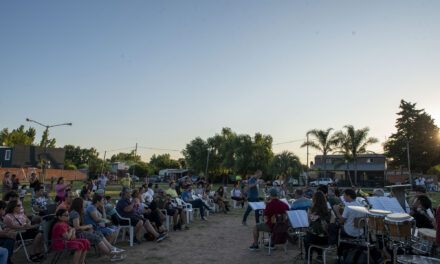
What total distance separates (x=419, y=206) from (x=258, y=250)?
3483 mm

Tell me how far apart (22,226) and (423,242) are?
6.95 meters

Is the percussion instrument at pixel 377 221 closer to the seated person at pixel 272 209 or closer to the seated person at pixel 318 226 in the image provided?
the seated person at pixel 318 226

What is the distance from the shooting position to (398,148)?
140 feet

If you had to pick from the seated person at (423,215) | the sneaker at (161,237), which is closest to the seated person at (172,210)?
the sneaker at (161,237)

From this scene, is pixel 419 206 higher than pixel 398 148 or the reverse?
the reverse

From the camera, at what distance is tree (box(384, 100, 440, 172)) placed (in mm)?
40969

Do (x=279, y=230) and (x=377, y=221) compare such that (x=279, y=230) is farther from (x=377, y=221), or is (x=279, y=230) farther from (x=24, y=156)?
(x=24, y=156)

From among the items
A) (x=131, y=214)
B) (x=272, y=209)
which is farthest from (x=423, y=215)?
(x=131, y=214)

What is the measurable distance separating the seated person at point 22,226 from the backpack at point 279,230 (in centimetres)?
480

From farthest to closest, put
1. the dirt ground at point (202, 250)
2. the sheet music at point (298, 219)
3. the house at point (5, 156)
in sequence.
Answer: the house at point (5, 156) < the dirt ground at point (202, 250) < the sheet music at point (298, 219)

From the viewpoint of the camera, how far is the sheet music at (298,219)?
580 centimetres

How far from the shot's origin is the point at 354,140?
3650 centimetres

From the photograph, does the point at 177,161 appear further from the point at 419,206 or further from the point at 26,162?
the point at 419,206

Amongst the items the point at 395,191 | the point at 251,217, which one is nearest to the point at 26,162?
the point at 251,217
